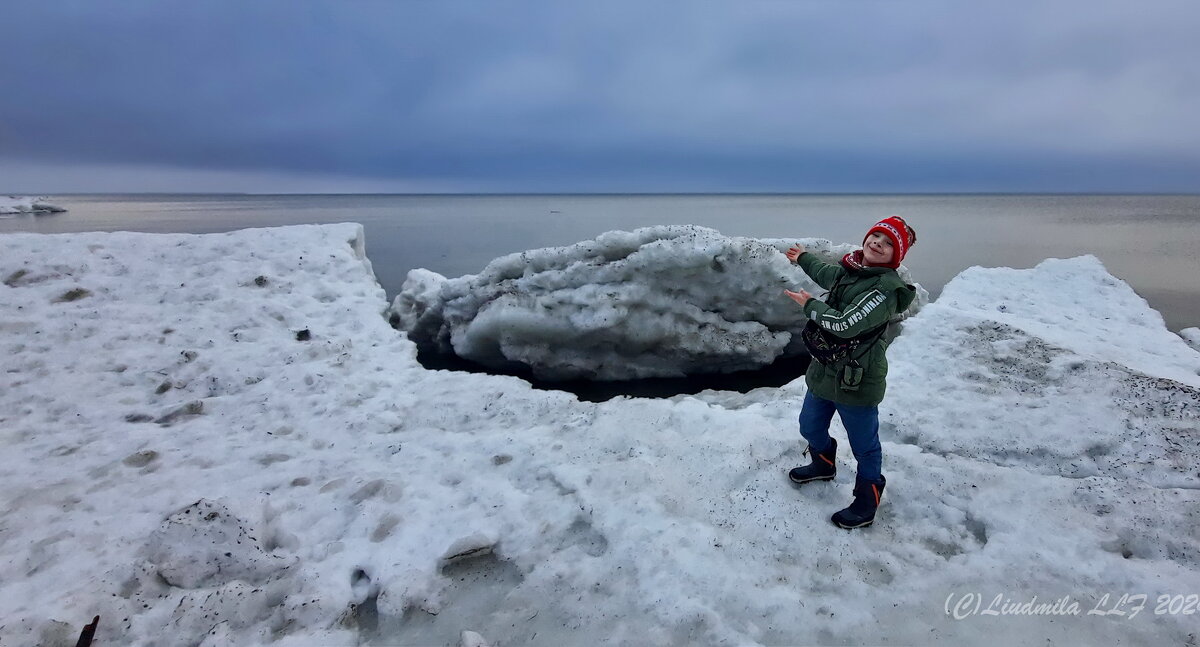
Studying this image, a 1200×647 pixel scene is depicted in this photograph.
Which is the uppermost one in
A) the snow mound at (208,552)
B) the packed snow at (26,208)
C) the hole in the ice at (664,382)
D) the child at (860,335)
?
the packed snow at (26,208)

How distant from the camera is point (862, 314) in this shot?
138 inches

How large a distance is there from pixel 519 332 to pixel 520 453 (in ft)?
12.5

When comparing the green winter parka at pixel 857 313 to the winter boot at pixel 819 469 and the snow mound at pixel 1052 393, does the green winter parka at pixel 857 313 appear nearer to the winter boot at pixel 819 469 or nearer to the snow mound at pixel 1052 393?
the winter boot at pixel 819 469

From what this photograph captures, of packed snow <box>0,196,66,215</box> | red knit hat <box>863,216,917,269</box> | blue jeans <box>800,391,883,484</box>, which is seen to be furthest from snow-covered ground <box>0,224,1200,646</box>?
packed snow <box>0,196,66,215</box>

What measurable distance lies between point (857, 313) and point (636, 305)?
5.01 meters

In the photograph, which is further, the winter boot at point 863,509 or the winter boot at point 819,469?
the winter boot at point 819,469

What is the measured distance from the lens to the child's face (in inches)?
141

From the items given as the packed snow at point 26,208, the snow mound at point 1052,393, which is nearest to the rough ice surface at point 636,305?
the snow mound at point 1052,393

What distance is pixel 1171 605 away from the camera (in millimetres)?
3209

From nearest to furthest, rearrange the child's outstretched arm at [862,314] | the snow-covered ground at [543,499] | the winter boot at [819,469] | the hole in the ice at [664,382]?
the snow-covered ground at [543,499] → the child's outstretched arm at [862,314] → the winter boot at [819,469] → the hole in the ice at [664,382]

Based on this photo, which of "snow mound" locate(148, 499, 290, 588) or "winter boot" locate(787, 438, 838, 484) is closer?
"snow mound" locate(148, 499, 290, 588)

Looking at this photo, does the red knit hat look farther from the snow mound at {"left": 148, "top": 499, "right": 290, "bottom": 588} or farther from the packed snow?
the packed snow

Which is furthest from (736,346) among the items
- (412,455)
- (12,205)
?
(12,205)

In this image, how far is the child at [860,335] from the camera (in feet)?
11.6
